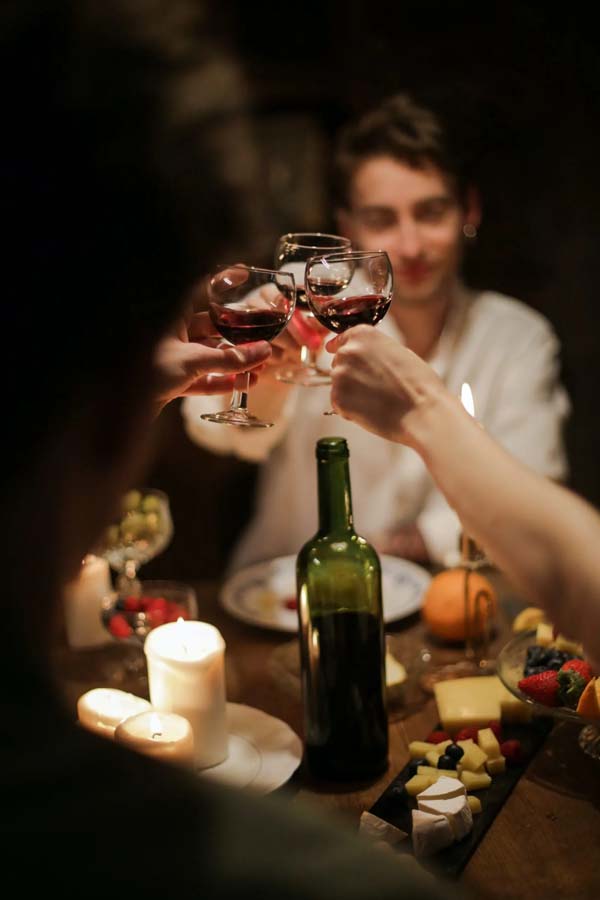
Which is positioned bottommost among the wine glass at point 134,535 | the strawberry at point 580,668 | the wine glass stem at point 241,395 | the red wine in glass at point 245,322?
the strawberry at point 580,668

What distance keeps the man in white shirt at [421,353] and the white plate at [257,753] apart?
889 mm

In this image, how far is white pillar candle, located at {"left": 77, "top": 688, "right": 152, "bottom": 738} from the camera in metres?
1.08

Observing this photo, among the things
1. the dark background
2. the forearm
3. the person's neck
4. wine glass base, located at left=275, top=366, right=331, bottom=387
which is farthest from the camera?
the dark background

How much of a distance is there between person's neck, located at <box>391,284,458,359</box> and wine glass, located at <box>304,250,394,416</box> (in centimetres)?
153

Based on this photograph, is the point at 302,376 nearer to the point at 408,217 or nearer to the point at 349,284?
the point at 349,284

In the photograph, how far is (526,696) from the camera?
1130 mm

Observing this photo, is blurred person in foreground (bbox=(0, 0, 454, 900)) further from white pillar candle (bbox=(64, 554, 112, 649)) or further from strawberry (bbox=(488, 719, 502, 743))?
white pillar candle (bbox=(64, 554, 112, 649))

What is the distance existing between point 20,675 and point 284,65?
2.93m

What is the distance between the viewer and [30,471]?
0.58 meters

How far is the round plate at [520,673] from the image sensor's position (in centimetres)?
109

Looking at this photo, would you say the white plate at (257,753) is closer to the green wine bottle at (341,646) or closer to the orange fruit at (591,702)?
the green wine bottle at (341,646)

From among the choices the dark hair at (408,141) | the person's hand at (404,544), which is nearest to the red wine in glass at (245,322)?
the person's hand at (404,544)

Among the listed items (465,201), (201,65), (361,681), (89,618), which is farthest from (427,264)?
(201,65)

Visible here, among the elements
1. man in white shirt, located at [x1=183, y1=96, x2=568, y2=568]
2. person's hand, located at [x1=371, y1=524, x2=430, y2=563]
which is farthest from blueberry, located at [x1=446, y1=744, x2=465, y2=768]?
man in white shirt, located at [x1=183, y1=96, x2=568, y2=568]
